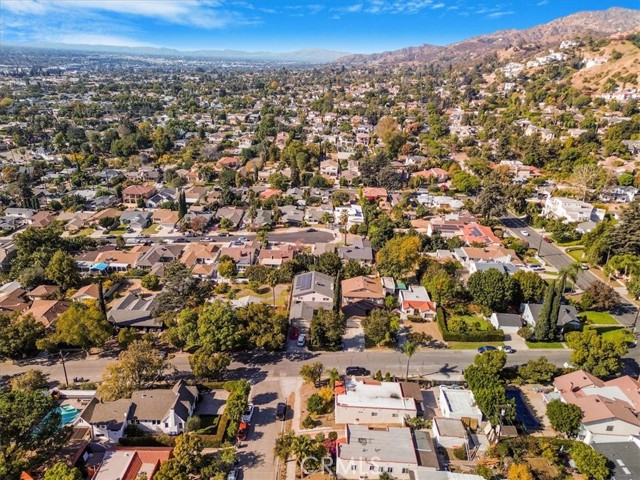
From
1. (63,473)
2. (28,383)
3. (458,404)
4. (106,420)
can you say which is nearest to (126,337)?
Result: (28,383)

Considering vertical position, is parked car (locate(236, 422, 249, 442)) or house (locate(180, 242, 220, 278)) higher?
house (locate(180, 242, 220, 278))

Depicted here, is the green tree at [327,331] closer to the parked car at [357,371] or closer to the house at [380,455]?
the parked car at [357,371]

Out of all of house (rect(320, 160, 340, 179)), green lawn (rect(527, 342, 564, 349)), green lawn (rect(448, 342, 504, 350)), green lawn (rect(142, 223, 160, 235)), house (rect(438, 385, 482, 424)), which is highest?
house (rect(320, 160, 340, 179))

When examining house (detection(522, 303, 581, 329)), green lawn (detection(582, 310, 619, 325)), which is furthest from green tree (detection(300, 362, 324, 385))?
green lawn (detection(582, 310, 619, 325))

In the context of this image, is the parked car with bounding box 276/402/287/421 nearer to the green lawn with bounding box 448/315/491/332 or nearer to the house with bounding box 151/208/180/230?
the green lawn with bounding box 448/315/491/332

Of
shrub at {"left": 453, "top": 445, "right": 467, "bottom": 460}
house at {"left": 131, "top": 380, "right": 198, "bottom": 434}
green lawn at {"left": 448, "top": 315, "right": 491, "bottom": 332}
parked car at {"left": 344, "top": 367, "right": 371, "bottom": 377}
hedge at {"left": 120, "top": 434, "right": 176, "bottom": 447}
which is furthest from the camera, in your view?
green lawn at {"left": 448, "top": 315, "right": 491, "bottom": 332}

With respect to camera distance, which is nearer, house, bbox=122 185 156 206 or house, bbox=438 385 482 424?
house, bbox=438 385 482 424

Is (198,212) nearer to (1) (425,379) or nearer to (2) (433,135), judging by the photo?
(1) (425,379)

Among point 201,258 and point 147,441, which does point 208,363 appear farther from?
point 201,258
